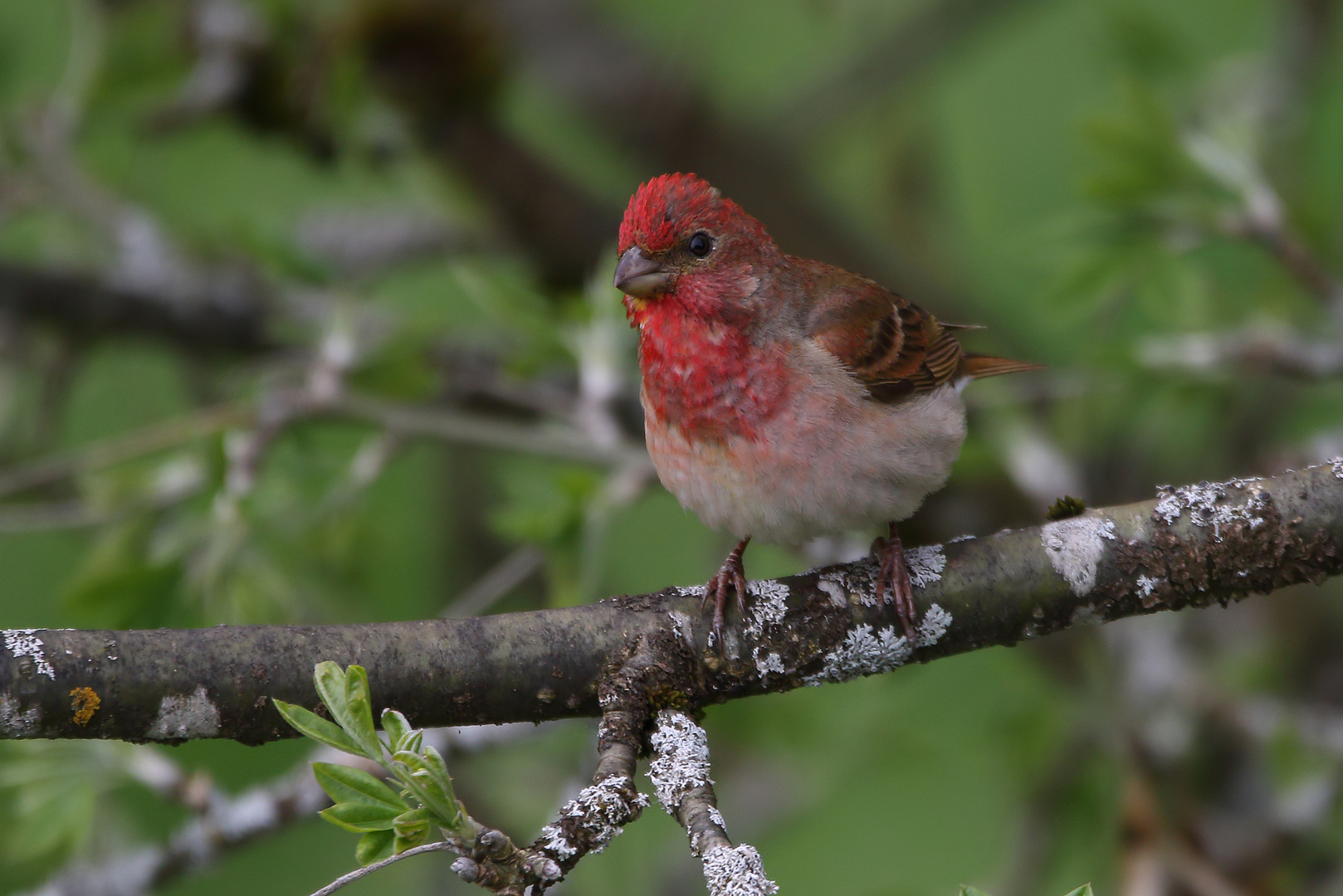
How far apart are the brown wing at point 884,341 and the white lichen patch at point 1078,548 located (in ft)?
2.75

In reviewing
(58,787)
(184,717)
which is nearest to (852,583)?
(184,717)

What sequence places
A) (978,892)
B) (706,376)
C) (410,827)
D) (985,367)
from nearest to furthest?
(978,892), (410,827), (706,376), (985,367)

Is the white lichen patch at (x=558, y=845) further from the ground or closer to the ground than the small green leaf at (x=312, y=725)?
closer to the ground

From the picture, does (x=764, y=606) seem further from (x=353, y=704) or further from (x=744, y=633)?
(x=353, y=704)

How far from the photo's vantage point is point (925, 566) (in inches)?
104

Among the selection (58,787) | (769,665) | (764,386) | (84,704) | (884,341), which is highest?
(884,341)

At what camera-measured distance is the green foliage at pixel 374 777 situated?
72.9 inches

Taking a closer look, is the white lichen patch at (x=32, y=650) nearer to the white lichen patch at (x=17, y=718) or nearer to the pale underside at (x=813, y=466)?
the white lichen patch at (x=17, y=718)

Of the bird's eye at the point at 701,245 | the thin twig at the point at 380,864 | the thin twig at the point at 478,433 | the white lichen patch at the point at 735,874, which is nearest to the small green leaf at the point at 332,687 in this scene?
the thin twig at the point at 380,864

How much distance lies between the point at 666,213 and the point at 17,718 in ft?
6.38

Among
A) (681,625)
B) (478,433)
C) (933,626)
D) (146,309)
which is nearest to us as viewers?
(681,625)

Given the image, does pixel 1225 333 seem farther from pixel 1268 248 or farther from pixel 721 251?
pixel 721 251

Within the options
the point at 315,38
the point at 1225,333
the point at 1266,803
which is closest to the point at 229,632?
the point at 1225,333

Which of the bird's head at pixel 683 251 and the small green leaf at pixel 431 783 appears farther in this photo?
the bird's head at pixel 683 251
